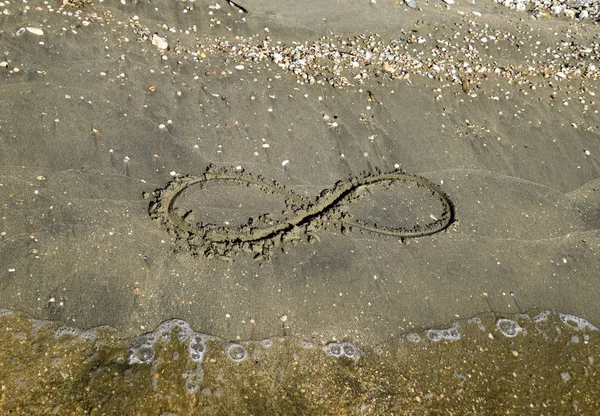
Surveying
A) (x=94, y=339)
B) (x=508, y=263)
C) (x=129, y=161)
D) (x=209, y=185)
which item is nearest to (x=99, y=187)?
(x=129, y=161)

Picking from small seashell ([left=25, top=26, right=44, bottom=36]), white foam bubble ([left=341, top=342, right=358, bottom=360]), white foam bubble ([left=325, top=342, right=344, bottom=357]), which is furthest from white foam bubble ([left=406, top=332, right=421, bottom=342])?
small seashell ([left=25, top=26, right=44, bottom=36])

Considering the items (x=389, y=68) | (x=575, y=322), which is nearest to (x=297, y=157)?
(x=389, y=68)

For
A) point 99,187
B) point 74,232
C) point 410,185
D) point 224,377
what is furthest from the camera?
point 410,185

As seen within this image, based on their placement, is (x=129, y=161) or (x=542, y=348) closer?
(x=542, y=348)

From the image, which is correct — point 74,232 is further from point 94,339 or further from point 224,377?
point 224,377

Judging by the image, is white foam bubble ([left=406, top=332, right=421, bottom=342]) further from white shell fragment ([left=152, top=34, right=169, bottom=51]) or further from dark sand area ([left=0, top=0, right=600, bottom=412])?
white shell fragment ([left=152, top=34, right=169, bottom=51])

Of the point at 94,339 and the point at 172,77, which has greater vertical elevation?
the point at 172,77
